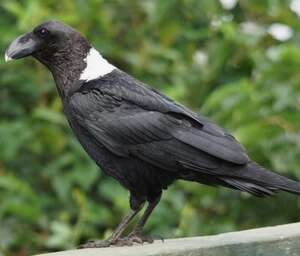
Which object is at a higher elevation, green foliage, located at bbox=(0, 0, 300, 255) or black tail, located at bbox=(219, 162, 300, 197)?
green foliage, located at bbox=(0, 0, 300, 255)

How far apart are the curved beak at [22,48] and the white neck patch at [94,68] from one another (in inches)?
8.5

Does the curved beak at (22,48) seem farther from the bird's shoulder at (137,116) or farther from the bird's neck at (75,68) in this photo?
the bird's shoulder at (137,116)

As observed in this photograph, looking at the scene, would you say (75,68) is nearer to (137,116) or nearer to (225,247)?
(137,116)

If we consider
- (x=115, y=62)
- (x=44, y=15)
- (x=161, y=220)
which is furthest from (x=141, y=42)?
(x=161, y=220)

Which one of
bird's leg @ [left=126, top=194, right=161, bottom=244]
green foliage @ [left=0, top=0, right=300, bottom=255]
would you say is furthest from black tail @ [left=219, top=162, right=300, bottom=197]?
green foliage @ [left=0, top=0, right=300, bottom=255]

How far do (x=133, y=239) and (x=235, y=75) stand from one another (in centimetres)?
220

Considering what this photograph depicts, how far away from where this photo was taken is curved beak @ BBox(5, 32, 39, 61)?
465 centimetres

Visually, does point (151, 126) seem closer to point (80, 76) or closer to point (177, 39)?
point (80, 76)

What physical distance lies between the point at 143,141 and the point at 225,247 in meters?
0.60

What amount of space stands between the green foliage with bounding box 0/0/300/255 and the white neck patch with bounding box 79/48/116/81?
1110mm

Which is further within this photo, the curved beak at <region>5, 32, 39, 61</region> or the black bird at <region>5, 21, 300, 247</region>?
the curved beak at <region>5, 32, 39, 61</region>

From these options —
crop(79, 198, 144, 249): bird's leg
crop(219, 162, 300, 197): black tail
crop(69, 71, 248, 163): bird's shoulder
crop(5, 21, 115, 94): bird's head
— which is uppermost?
crop(5, 21, 115, 94): bird's head

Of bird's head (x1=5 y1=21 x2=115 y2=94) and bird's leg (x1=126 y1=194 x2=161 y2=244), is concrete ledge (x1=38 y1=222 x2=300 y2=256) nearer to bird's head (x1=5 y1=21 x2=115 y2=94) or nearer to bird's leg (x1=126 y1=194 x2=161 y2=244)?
bird's leg (x1=126 y1=194 x2=161 y2=244)

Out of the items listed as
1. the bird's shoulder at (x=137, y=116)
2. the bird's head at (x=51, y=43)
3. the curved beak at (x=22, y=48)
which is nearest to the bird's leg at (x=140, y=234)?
the bird's shoulder at (x=137, y=116)
